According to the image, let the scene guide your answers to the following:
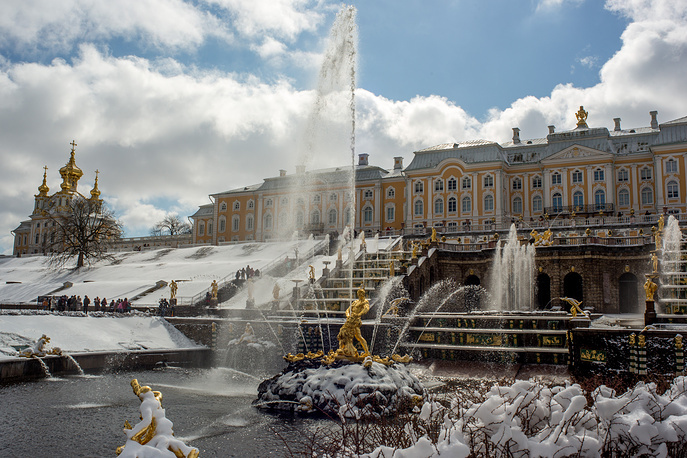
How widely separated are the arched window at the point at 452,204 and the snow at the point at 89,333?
115 ft

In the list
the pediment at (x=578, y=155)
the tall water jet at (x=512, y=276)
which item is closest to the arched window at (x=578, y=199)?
the pediment at (x=578, y=155)

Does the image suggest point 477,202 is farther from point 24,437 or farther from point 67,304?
point 24,437

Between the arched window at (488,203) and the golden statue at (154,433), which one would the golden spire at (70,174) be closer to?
the arched window at (488,203)

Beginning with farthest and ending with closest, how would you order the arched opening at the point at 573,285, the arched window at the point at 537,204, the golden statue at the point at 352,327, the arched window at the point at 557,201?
1. the arched window at the point at 537,204
2. the arched window at the point at 557,201
3. the arched opening at the point at 573,285
4. the golden statue at the point at 352,327

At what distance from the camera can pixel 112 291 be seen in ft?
132

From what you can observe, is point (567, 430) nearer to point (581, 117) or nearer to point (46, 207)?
point (581, 117)

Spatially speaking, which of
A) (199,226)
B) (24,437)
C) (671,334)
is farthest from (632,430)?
(199,226)

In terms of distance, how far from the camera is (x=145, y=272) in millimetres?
47781

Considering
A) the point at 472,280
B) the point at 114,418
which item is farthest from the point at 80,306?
the point at 472,280

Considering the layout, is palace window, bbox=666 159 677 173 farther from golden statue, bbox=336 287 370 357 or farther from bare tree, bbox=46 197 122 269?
bare tree, bbox=46 197 122 269

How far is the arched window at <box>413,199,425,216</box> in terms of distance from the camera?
190ft

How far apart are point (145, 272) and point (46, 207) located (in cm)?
5618

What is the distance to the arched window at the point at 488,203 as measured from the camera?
54.5m

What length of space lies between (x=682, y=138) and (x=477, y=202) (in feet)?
58.4
